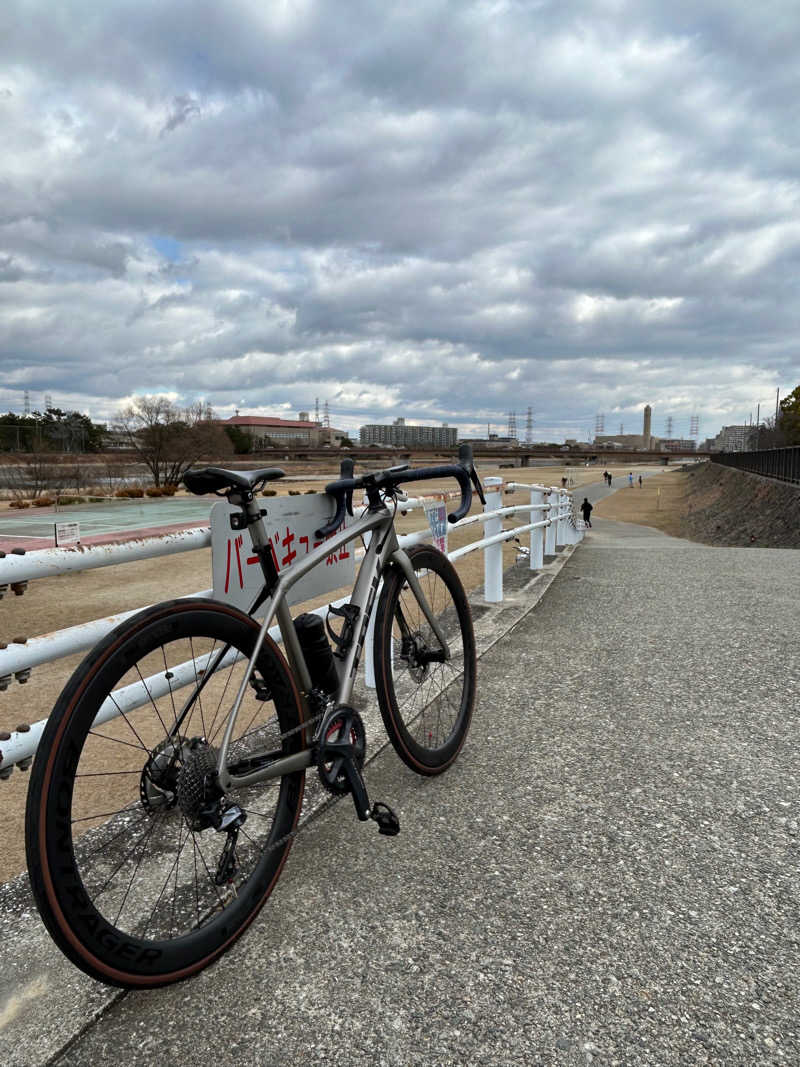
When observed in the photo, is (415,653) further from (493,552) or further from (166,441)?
(166,441)

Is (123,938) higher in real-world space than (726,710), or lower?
higher

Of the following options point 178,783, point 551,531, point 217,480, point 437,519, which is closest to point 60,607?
point 551,531

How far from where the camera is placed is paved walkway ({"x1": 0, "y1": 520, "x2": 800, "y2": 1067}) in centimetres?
155

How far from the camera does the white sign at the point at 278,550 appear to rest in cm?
231

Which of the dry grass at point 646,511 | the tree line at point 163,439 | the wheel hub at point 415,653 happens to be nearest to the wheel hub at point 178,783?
the wheel hub at point 415,653

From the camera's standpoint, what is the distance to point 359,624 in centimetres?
244

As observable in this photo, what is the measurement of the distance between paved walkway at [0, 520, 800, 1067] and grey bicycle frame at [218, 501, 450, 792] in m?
0.49

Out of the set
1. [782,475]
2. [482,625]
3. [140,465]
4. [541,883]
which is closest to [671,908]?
[541,883]

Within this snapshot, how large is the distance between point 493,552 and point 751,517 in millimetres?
25868

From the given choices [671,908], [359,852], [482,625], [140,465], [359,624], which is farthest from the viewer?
[140,465]

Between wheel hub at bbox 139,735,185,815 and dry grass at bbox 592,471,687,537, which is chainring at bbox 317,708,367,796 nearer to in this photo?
wheel hub at bbox 139,735,185,815

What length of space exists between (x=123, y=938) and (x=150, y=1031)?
24cm

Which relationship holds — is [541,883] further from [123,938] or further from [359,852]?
[123,938]

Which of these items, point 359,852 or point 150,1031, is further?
point 359,852
